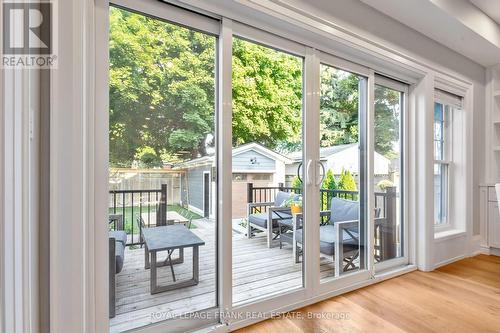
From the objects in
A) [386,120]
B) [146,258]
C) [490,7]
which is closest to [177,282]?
[146,258]

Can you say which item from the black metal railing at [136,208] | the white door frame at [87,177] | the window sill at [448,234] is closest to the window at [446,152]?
the window sill at [448,234]

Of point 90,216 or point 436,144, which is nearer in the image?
point 90,216

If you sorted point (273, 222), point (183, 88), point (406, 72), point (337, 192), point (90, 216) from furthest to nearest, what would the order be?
point (406, 72)
point (337, 192)
point (273, 222)
point (183, 88)
point (90, 216)

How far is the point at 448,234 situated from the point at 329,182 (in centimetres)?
190

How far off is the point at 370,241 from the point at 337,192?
0.59 metres

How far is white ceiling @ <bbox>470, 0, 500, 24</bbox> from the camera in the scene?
8.30 feet

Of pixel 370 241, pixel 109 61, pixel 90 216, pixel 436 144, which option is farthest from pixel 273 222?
pixel 436 144

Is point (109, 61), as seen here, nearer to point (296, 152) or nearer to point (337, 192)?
point (296, 152)

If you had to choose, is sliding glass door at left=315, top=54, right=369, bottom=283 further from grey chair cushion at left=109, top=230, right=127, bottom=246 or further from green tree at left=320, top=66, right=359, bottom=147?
grey chair cushion at left=109, top=230, right=127, bottom=246

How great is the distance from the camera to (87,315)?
126cm

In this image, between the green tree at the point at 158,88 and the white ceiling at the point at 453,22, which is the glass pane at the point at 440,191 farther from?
the green tree at the point at 158,88

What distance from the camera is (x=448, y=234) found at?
3.04 m

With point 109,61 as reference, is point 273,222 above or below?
below

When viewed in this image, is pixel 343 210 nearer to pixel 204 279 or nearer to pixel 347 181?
pixel 347 181
